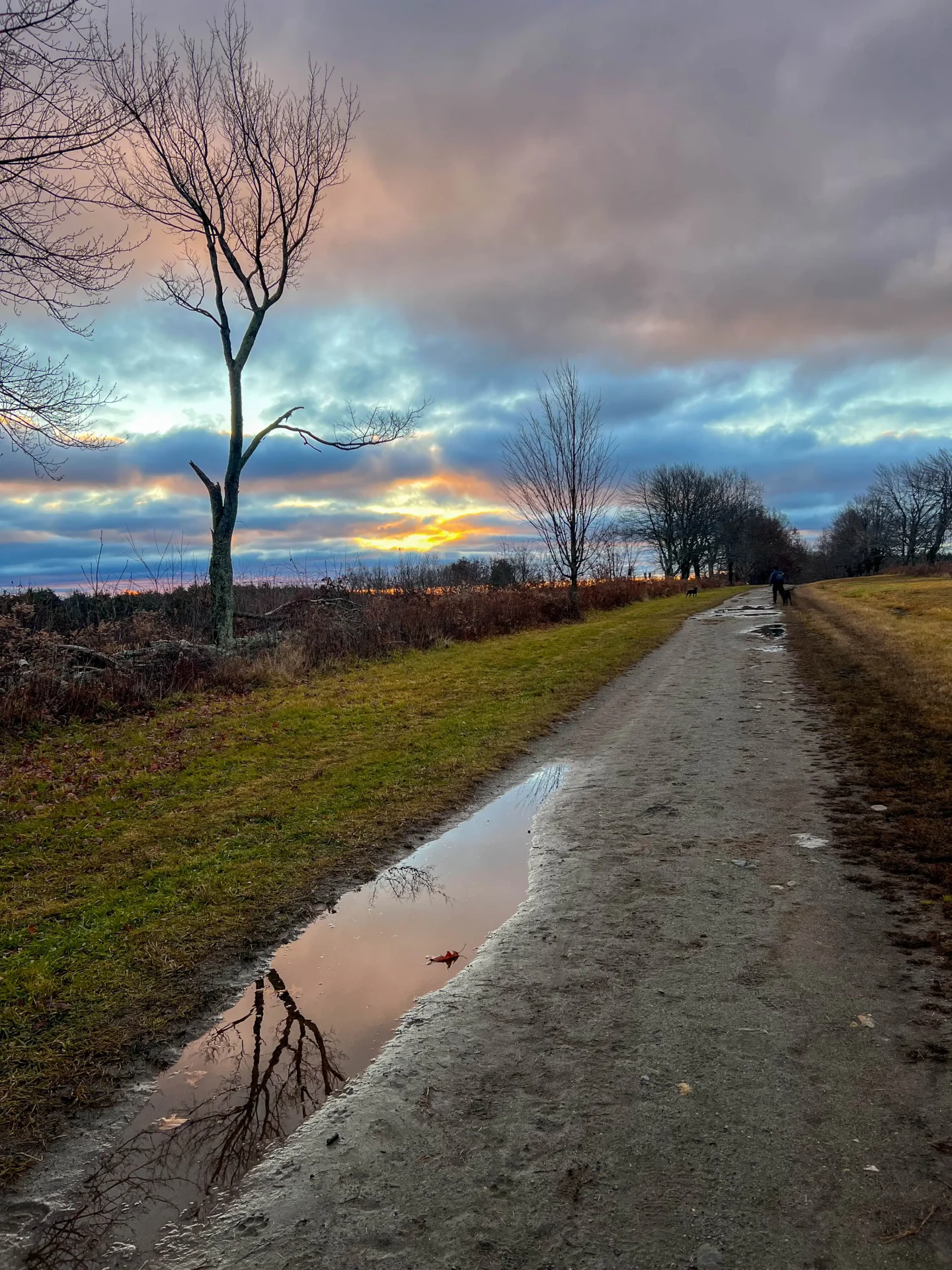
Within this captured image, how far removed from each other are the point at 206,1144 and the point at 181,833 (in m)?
3.58

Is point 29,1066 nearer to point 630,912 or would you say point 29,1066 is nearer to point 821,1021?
point 630,912

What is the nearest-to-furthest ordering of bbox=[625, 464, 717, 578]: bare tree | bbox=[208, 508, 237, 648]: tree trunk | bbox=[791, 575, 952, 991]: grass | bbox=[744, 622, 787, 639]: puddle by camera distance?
1. bbox=[791, 575, 952, 991]: grass
2. bbox=[208, 508, 237, 648]: tree trunk
3. bbox=[744, 622, 787, 639]: puddle
4. bbox=[625, 464, 717, 578]: bare tree

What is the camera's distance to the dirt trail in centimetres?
216

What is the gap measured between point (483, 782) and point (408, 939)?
10.6ft

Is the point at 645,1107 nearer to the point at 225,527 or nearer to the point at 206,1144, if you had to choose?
the point at 206,1144

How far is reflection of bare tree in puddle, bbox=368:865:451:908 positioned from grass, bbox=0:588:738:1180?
247mm

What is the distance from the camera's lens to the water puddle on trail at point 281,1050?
2373 mm

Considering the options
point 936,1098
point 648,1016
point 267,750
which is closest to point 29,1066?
point 648,1016

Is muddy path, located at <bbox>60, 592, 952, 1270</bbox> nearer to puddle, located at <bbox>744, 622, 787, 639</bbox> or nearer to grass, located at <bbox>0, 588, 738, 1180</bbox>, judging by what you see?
grass, located at <bbox>0, 588, 738, 1180</bbox>

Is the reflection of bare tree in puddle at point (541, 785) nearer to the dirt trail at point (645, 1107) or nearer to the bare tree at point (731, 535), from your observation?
the dirt trail at point (645, 1107)

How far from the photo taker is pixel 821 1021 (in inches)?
123

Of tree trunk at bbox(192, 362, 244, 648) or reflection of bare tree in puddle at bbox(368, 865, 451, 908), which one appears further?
tree trunk at bbox(192, 362, 244, 648)

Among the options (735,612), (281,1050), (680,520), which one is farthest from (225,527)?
(680,520)

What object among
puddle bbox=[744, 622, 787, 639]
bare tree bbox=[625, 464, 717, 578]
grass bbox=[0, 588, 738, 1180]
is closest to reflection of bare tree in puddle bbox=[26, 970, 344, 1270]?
grass bbox=[0, 588, 738, 1180]
